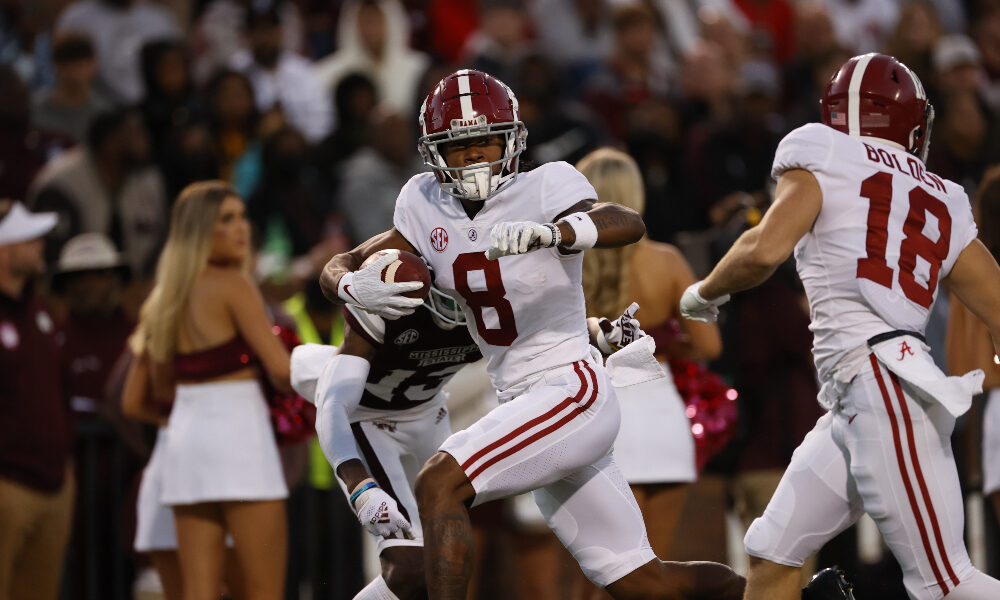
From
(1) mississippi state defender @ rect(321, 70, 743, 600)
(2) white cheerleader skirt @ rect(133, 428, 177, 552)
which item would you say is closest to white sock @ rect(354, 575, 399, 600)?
(1) mississippi state defender @ rect(321, 70, 743, 600)

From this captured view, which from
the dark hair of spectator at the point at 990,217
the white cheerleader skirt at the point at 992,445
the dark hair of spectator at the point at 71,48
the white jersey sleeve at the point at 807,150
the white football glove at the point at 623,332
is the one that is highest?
the dark hair of spectator at the point at 71,48

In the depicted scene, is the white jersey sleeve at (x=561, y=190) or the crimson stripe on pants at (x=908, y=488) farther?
the white jersey sleeve at (x=561, y=190)


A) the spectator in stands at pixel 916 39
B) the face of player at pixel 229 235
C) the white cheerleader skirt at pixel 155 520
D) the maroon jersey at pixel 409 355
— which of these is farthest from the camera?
the spectator in stands at pixel 916 39

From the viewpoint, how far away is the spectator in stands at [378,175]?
935cm

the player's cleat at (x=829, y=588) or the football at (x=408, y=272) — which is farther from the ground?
the football at (x=408, y=272)

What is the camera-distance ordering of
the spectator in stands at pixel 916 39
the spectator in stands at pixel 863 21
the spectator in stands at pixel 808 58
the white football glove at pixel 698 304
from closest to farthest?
the white football glove at pixel 698 304 → the spectator in stands at pixel 916 39 → the spectator in stands at pixel 808 58 → the spectator in stands at pixel 863 21

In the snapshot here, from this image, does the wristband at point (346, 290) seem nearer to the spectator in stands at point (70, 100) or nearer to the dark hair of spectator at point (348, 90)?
the spectator in stands at point (70, 100)

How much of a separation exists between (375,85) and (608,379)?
19.0 feet

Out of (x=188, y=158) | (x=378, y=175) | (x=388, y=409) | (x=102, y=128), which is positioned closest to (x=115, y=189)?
(x=102, y=128)

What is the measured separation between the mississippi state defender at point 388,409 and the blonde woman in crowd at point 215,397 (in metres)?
0.73

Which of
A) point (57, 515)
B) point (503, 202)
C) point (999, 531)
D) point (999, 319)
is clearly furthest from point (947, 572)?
point (57, 515)

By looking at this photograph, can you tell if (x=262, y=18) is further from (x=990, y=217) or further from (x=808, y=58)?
(x=990, y=217)

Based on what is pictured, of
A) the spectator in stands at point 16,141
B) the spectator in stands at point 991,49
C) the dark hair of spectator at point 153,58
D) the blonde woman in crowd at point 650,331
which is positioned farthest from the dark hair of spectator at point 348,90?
the spectator in stands at point 991,49

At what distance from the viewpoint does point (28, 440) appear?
7.36 meters
